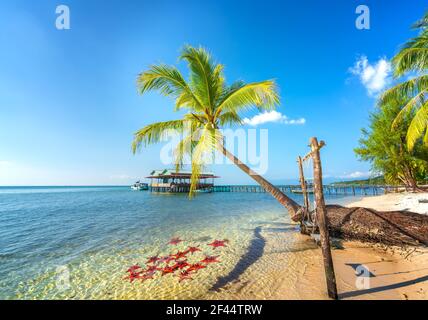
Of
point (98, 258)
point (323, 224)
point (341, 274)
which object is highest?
point (323, 224)

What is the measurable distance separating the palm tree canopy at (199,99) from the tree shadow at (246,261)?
257 cm

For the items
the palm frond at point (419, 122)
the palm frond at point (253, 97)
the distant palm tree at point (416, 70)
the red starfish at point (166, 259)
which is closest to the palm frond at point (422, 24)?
the distant palm tree at point (416, 70)

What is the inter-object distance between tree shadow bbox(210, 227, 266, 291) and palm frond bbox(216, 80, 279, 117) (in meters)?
5.04

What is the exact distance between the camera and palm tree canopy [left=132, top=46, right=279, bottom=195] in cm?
598

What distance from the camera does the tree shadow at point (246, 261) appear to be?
15.8ft

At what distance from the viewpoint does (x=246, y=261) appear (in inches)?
241

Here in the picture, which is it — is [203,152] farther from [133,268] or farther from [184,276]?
[133,268]

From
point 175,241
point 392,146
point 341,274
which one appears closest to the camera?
point 341,274

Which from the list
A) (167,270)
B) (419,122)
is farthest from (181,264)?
(419,122)

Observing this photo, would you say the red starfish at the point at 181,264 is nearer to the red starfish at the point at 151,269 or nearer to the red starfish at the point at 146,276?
the red starfish at the point at 151,269

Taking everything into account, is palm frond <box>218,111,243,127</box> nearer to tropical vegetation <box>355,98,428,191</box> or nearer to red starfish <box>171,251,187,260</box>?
red starfish <box>171,251,187,260</box>

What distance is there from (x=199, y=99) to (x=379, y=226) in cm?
743

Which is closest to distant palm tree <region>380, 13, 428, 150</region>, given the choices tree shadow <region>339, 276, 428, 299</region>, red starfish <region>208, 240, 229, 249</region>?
tree shadow <region>339, 276, 428, 299</region>
